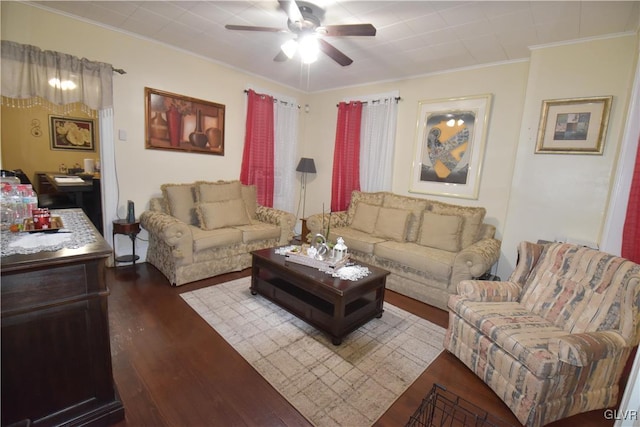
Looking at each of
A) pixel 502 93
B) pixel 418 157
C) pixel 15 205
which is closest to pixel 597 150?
pixel 502 93

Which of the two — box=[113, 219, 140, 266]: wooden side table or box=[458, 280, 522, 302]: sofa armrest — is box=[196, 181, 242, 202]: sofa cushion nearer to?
box=[113, 219, 140, 266]: wooden side table

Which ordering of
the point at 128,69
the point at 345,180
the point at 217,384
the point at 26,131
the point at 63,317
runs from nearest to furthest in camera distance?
1. the point at 63,317
2. the point at 217,384
3. the point at 128,69
4. the point at 345,180
5. the point at 26,131

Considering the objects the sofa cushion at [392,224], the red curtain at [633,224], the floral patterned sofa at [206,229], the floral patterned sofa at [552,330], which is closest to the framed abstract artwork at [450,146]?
the sofa cushion at [392,224]

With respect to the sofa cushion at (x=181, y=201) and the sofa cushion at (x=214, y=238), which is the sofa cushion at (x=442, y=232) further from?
the sofa cushion at (x=181, y=201)

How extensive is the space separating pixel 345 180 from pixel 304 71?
5.51ft

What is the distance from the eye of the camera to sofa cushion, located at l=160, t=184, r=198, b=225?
3.40m

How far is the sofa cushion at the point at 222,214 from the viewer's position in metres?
3.36

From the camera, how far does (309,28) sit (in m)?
2.24

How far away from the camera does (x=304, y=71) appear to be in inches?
157

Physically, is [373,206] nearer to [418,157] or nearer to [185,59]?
[418,157]

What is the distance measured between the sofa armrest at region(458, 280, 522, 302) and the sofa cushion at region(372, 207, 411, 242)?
1.40m

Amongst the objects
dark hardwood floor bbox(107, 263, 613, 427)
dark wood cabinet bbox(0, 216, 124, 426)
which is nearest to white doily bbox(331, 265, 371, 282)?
dark hardwood floor bbox(107, 263, 613, 427)

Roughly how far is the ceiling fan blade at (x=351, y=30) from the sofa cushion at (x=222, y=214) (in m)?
2.26

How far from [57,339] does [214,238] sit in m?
1.89
